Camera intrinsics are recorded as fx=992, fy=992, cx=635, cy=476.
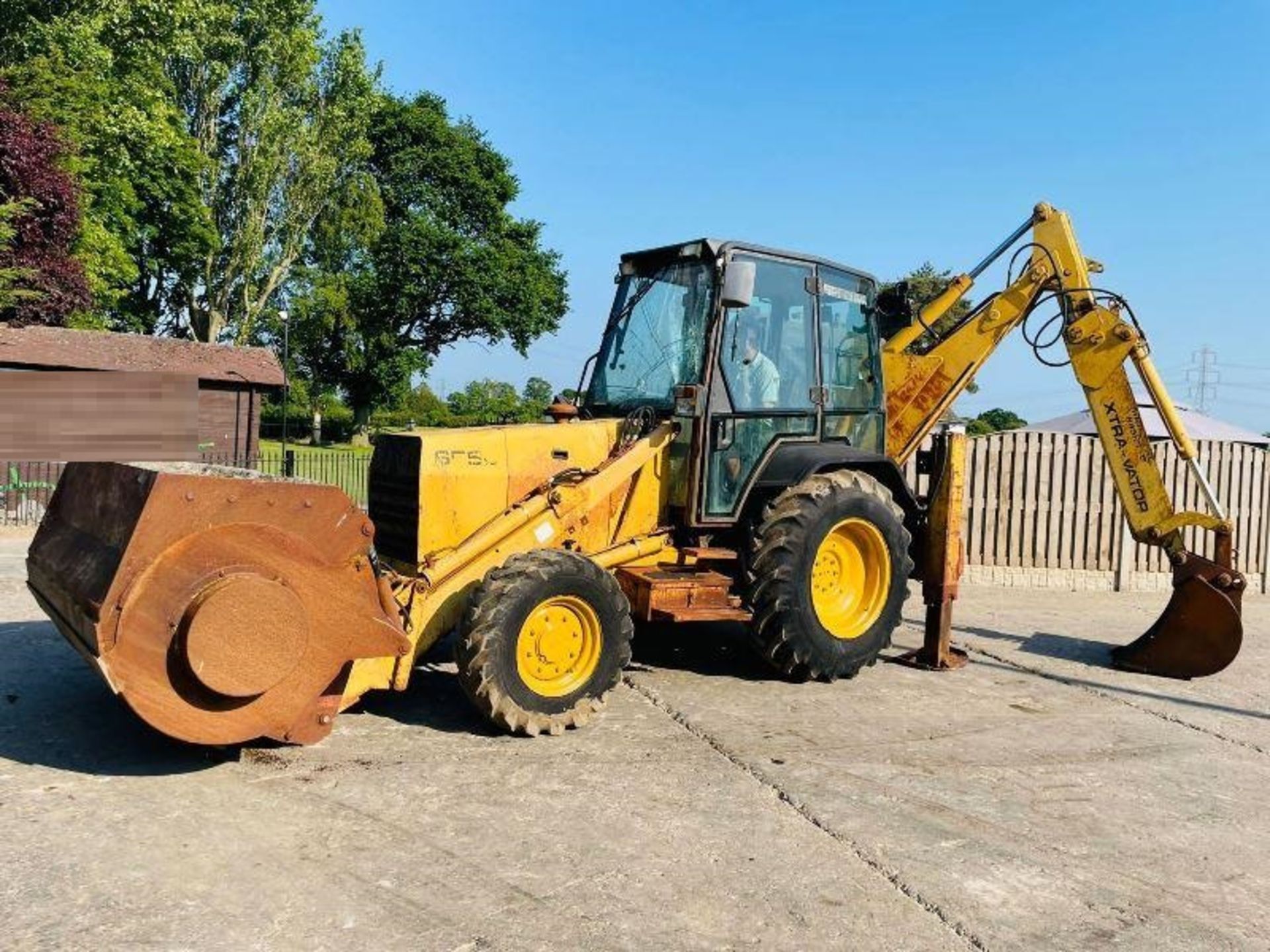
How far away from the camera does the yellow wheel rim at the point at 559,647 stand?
5.21 m

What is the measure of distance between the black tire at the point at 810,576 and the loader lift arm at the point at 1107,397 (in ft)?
4.67

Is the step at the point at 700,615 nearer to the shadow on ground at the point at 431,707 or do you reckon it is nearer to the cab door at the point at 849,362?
the shadow on ground at the point at 431,707

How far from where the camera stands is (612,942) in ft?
10.8

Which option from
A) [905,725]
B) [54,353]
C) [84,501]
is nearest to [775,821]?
[905,725]

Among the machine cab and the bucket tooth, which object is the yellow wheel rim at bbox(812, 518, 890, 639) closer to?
the machine cab

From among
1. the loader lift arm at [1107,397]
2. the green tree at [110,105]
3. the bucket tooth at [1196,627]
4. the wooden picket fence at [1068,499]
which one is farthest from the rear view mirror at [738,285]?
the green tree at [110,105]

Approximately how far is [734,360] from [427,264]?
35.9m

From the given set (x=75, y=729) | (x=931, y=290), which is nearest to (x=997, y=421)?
(x=931, y=290)

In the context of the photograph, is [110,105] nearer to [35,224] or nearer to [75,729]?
[35,224]

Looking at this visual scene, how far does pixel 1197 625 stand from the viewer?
7266mm

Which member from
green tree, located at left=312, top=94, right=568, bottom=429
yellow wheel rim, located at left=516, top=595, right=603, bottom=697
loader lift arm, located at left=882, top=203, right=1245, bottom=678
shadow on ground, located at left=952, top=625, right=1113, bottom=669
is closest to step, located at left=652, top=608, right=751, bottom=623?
yellow wheel rim, located at left=516, top=595, right=603, bottom=697

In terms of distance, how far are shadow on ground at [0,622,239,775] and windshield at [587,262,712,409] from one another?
3.44m

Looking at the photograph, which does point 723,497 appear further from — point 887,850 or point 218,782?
point 218,782

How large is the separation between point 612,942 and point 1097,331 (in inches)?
251
